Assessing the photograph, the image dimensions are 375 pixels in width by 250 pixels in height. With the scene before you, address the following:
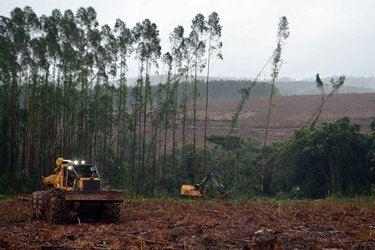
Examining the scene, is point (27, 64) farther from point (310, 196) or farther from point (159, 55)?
point (310, 196)

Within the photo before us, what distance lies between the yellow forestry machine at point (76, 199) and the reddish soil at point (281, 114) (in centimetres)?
4303

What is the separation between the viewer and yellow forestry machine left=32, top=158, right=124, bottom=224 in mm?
10867

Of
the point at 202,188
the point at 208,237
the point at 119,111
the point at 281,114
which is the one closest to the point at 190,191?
the point at 202,188

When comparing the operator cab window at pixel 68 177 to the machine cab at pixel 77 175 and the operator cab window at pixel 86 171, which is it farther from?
the operator cab window at pixel 86 171

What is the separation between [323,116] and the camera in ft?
213

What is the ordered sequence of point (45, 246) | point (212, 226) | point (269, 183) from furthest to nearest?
point (269, 183) → point (212, 226) → point (45, 246)

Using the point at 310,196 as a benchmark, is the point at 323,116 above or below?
above

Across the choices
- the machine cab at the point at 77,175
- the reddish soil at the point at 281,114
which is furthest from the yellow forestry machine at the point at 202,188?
the reddish soil at the point at 281,114

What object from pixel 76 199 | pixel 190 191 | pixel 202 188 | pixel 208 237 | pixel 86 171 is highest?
pixel 86 171

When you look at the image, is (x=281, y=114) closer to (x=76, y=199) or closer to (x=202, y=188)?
(x=202, y=188)

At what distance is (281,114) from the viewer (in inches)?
2773

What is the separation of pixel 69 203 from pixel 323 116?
6075 centimetres

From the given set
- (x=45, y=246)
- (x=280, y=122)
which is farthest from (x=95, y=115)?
(x=280, y=122)

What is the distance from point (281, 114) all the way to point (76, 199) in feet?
208
